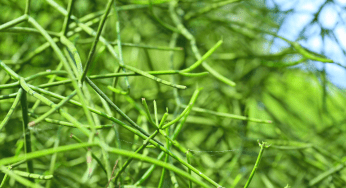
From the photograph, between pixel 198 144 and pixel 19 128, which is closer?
pixel 19 128

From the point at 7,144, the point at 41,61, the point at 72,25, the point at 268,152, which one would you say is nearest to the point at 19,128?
the point at 7,144

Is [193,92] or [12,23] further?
[193,92]

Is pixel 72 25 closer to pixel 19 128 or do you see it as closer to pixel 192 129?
pixel 19 128

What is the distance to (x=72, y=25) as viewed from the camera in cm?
39

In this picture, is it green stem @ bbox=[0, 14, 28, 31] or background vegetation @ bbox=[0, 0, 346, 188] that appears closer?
green stem @ bbox=[0, 14, 28, 31]

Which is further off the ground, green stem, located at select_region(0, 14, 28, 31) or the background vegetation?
green stem, located at select_region(0, 14, 28, 31)

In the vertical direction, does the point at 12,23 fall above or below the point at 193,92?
above

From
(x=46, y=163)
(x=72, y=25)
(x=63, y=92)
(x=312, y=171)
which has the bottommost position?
(x=312, y=171)

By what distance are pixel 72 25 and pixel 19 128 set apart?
0.27 meters

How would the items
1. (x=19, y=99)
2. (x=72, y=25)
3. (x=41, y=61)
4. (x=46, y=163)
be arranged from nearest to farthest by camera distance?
(x=19, y=99) < (x=72, y=25) < (x=46, y=163) < (x=41, y=61)

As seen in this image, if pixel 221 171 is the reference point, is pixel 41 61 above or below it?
above

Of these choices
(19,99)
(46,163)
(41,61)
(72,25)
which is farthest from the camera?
(41,61)

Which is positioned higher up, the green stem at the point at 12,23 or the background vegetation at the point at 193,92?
the green stem at the point at 12,23

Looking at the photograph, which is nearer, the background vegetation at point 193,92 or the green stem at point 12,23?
the green stem at point 12,23
